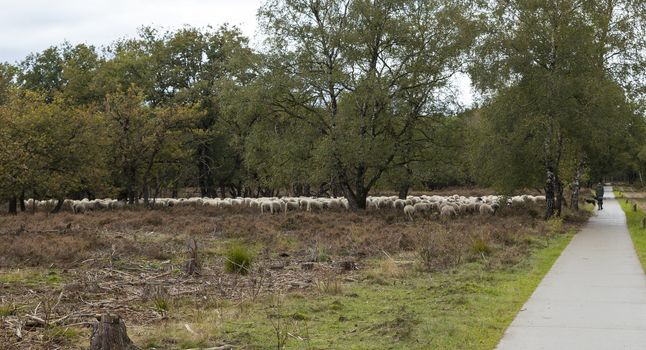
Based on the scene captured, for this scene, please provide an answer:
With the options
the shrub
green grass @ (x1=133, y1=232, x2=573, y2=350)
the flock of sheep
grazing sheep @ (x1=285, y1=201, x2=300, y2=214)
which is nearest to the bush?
green grass @ (x1=133, y1=232, x2=573, y2=350)

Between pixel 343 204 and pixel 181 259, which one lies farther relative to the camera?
pixel 343 204

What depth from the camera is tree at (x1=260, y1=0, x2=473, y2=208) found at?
3562 cm

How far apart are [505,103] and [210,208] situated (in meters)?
19.0

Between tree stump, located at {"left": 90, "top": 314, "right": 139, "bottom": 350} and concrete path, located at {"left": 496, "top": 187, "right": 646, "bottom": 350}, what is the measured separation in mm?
4118

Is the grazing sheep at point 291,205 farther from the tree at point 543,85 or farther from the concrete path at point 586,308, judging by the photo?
the concrete path at point 586,308

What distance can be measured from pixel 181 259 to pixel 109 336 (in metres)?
10.1

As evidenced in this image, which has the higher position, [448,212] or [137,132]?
[137,132]

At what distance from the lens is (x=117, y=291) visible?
38.9 feet

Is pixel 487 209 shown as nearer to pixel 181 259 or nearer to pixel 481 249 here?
pixel 481 249

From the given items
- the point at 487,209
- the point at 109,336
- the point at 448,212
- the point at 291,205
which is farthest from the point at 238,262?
the point at 291,205

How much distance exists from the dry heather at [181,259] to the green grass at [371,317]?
743 millimetres

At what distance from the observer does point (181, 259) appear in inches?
675

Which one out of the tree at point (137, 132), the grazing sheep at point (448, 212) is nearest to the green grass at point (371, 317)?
the grazing sheep at point (448, 212)

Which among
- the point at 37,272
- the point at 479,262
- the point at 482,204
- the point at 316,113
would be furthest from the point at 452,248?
the point at 316,113
